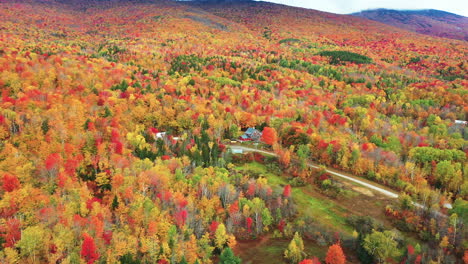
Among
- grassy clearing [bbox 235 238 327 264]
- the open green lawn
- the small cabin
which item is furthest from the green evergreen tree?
the small cabin

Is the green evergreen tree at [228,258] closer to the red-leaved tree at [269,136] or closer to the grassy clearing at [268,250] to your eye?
the grassy clearing at [268,250]

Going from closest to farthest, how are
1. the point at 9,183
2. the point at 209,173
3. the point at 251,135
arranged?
1. the point at 9,183
2. the point at 209,173
3. the point at 251,135

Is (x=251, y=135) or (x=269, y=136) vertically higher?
(x=269, y=136)

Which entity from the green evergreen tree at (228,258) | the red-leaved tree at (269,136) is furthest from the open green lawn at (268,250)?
the red-leaved tree at (269,136)

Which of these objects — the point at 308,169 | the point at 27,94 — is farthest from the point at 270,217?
the point at 27,94

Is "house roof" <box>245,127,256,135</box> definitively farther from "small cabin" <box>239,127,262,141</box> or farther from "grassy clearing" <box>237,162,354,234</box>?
"grassy clearing" <box>237,162,354,234</box>

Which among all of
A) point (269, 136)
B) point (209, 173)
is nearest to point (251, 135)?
point (269, 136)

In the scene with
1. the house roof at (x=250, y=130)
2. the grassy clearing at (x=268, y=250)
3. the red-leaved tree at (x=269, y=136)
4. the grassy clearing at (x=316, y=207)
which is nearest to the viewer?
the grassy clearing at (x=268, y=250)

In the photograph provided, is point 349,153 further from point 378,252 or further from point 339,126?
point 378,252

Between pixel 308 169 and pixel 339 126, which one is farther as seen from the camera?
pixel 339 126

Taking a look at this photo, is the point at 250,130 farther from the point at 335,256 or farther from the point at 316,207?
the point at 335,256

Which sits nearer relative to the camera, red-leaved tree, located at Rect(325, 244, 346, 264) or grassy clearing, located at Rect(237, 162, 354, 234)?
red-leaved tree, located at Rect(325, 244, 346, 264)
